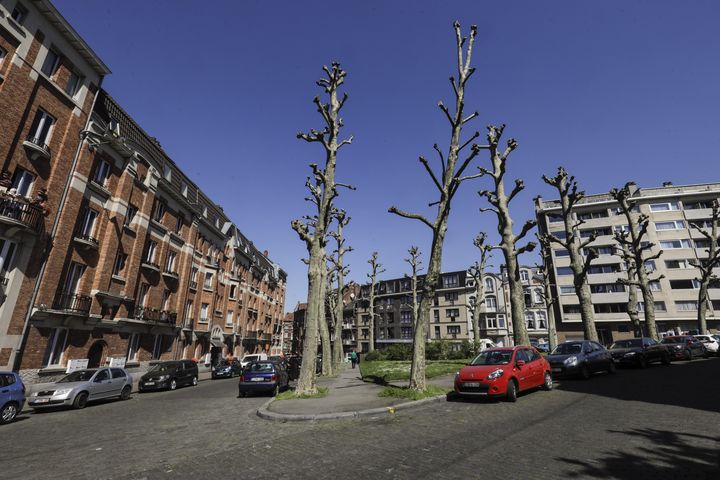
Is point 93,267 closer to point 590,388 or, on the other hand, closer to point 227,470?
point 227,470

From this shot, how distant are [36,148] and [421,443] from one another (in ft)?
67.8

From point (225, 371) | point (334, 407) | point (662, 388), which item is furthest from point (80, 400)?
point (662, 388)

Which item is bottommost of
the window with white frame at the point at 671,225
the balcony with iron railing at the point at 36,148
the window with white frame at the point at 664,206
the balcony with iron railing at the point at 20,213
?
the balcony with iron railing at the point at 20,213

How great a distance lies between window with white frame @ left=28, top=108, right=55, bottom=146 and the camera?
17094 mm

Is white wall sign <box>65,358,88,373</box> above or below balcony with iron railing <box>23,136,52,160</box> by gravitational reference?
below

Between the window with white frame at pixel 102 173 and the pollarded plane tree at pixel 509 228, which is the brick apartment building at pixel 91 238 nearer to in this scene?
the window with white frame at pixel 102 173

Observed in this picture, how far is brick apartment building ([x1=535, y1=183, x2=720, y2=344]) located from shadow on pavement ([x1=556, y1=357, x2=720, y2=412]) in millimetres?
42531

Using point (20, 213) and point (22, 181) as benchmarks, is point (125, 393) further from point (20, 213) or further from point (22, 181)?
point (22, 181)

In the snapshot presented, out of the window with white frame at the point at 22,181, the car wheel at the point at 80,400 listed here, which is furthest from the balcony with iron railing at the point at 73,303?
the car wheel at the point at 80,400

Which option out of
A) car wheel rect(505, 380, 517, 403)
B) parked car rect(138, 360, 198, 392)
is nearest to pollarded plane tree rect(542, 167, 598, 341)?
car wheel rect(505, 380, 517, 403)

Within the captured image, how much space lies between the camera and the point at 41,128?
17.5 metres

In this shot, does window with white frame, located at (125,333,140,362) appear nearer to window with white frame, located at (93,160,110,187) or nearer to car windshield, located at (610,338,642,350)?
window with white frame, located at (93,160,110,187)

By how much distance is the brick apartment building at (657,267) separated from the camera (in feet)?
163

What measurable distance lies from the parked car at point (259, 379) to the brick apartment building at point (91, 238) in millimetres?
10253
